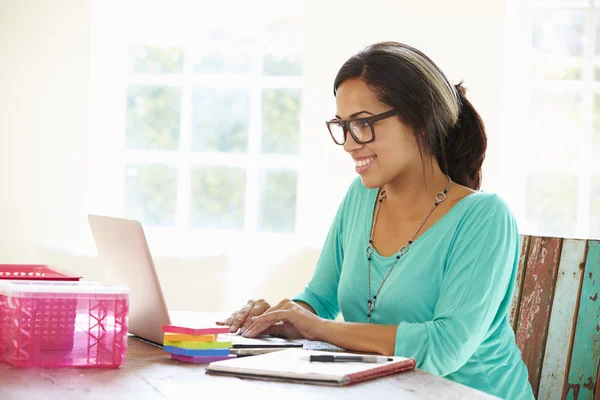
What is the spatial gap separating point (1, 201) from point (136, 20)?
3.87 ft

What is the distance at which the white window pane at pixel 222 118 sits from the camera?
4.34 m

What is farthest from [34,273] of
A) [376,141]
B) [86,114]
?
[86,114]

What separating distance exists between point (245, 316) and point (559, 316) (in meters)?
0.81

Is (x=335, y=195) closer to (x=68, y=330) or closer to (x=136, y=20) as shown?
(x=136, y=20)

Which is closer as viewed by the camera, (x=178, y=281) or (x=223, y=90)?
(x=178, y=281)

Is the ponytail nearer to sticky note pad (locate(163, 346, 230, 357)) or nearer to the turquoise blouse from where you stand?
the turquoise blouse

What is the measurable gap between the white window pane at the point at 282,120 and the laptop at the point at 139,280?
8.36ft

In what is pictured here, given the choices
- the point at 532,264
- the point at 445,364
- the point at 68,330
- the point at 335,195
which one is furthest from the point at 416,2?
the point at 68,330

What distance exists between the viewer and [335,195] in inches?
158

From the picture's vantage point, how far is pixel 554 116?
4.05m

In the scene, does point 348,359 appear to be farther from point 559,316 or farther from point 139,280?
point 559,316

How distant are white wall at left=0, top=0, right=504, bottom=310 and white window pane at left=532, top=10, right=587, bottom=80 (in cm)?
29

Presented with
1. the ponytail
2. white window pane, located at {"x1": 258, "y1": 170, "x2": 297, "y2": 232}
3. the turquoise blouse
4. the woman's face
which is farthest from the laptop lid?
white window pane, located at {"x1": 258, "y1": 170, "x2": 297, "y2": 232}

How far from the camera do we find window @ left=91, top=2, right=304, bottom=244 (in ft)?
14.0
